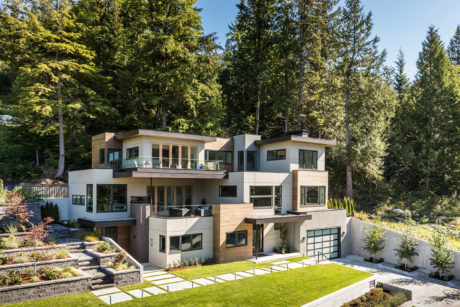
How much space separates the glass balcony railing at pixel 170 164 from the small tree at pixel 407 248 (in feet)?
42.2

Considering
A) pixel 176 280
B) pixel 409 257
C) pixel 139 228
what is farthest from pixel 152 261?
pixel 409 257

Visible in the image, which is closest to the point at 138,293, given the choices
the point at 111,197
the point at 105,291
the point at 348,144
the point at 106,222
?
the point at 105,291

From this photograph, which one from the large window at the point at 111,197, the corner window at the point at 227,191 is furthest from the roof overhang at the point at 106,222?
the corner window at the point at 227,191

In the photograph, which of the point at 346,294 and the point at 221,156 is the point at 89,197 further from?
the point at 346,294

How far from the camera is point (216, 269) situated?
17297mm

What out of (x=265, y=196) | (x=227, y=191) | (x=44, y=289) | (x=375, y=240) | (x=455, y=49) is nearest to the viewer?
(x=44, y=289)

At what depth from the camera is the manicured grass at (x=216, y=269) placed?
53.2 feet

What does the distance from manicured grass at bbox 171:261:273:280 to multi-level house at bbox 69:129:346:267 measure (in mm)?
995

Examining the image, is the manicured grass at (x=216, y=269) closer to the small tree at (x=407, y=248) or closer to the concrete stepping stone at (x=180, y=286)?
the concrete stepping stone at (x=180, y=286)

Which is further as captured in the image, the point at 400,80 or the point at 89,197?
the point at 400,80

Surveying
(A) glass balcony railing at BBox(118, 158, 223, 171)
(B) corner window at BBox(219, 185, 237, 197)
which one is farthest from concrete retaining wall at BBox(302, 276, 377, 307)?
(A) glass balcony railing at BBox(118, 158, 223, 171)

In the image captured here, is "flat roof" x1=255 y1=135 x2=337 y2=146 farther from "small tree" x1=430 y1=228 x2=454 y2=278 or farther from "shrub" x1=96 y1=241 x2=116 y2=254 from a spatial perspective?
"shrub" x1=96 y1=241 x2=116 y2=254

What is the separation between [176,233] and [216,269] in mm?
2848

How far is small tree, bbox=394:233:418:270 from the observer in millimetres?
21344
